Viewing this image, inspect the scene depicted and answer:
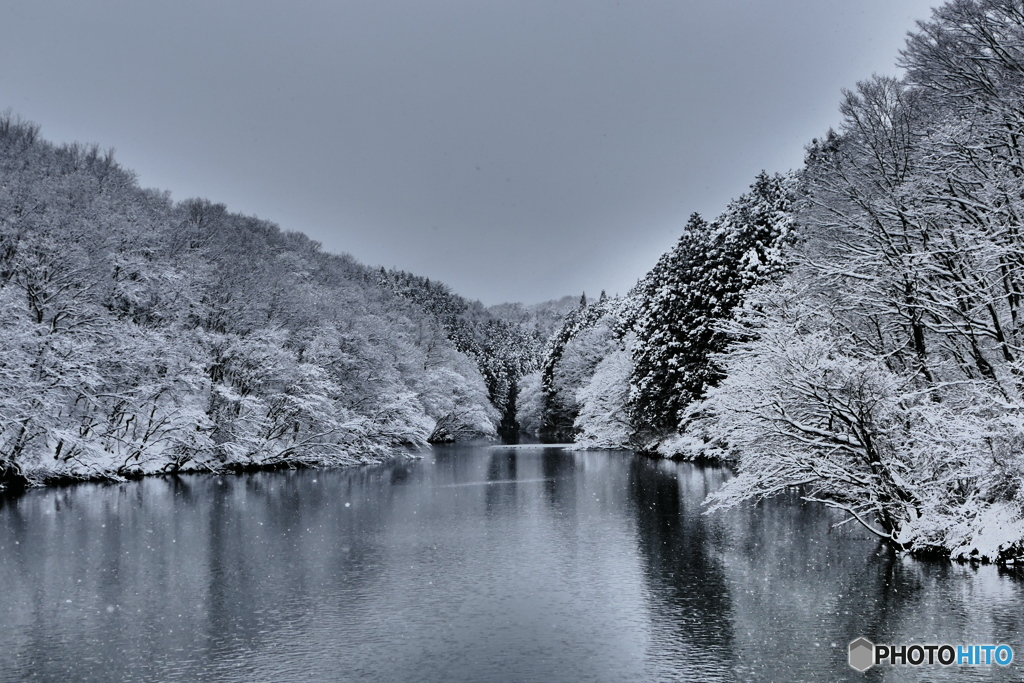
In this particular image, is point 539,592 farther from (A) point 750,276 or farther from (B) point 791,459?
(A) point 750,276

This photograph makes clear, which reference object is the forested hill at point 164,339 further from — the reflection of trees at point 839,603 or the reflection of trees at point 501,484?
the reflection of trees at point 839,603

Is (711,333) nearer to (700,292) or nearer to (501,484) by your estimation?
(700,292)

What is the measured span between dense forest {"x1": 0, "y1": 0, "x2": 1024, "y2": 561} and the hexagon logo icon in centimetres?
491

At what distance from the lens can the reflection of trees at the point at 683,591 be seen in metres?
9.94

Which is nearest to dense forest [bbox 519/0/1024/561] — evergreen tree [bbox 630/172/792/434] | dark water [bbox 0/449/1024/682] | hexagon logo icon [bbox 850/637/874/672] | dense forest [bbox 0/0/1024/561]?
dense forest [bbox 0/0/1024/561]

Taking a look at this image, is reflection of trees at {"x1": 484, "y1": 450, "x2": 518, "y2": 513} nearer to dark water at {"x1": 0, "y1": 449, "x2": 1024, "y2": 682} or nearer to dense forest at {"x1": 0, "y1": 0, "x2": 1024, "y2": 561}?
dark water at {"x1": 0, "y1": 449, "x2": 1024, "y2": 682}

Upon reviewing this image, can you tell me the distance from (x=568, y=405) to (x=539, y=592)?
66362 mm

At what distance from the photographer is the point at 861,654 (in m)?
10.0

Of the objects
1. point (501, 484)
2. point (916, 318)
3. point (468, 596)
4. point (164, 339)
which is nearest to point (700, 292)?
point (501, 484)

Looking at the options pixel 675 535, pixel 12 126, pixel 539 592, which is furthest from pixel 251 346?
pixel 539 592

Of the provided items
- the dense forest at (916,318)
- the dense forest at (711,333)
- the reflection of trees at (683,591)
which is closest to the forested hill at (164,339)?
the dense forest at (711,333)

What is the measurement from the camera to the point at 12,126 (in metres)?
43.9

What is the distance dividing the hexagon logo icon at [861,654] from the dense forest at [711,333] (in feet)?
16.1

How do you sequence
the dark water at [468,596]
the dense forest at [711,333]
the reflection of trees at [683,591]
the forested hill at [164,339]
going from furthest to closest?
the forested hill at [164,339], the dense forest at [711,333], the reflection of trees at [683,591], the dark water at [468,596]
